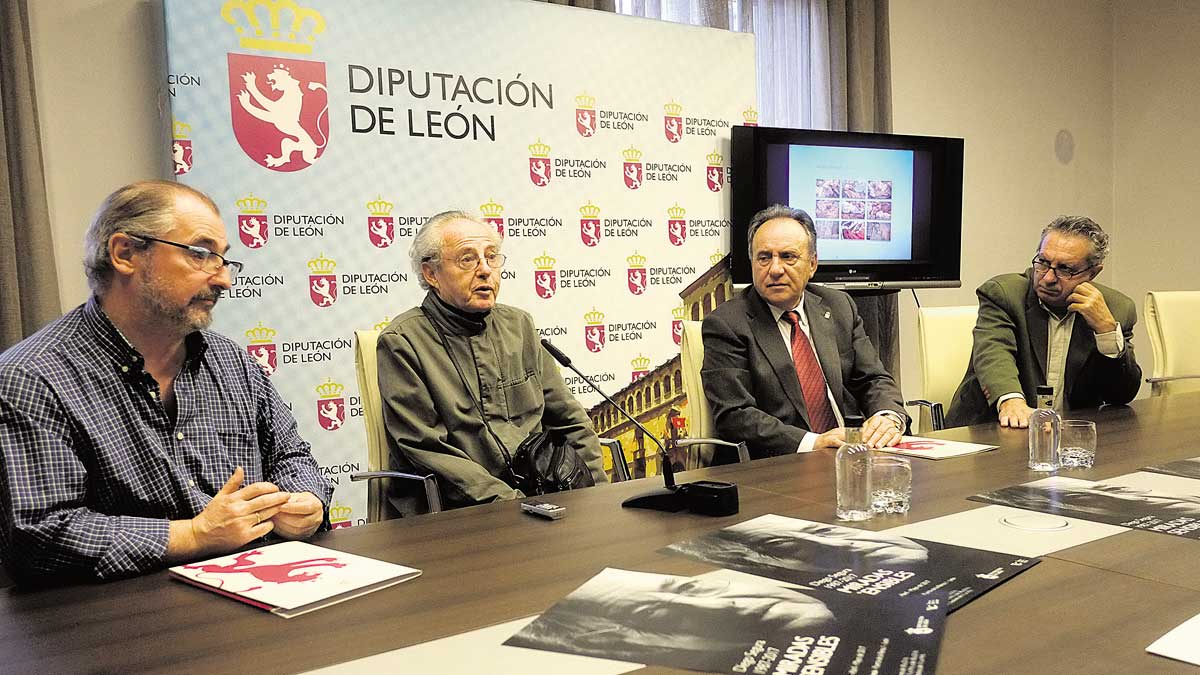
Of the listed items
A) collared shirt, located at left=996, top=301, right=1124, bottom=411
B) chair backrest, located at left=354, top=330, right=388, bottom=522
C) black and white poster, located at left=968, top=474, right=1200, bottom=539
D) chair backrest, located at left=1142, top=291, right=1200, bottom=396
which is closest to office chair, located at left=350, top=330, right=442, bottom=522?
chair backrest, located at left=354, top=330, right=388, bottom=522

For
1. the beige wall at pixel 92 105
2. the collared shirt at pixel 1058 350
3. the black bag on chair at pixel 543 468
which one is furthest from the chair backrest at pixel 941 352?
the beige wall at pixel 92 105

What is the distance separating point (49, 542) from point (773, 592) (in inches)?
41.3

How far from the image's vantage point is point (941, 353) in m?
3.47

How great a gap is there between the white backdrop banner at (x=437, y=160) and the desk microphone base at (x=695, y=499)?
7.27 ft

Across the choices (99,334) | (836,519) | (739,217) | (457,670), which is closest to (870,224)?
(739,217)

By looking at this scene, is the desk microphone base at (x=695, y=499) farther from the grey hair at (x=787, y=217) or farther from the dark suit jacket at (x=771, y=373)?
the grey hair at (x=787, y=217)

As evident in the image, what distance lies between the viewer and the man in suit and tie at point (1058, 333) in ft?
9.61

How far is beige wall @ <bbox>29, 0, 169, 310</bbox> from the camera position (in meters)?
3.36

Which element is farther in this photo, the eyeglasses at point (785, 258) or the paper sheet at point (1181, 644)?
the eyeglasses at point (785, 258)

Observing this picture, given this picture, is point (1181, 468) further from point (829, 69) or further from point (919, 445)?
point (829, 69)

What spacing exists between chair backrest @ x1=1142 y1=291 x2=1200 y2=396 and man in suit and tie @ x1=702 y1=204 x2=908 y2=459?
5.40 ft

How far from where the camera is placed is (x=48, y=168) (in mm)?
3367

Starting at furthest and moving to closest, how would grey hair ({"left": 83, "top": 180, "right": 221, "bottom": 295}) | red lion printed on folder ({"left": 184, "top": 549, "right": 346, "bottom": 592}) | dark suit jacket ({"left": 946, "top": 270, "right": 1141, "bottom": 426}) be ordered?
dark suit jacket ({"left": 946, "top": 270, "right": 1141, "bottom": 426}) < grey hair ({"left": 83, "top": 180, "right": 221, "bottom": 295}) < red lion printed on folder ({"left": 184, "top": 549, "right": 346, "bottom": 592})

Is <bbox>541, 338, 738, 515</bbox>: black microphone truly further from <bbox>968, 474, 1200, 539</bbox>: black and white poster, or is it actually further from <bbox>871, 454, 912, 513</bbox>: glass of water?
<bbox>968, 474, 1200, 539</bbox>: black and white poster
